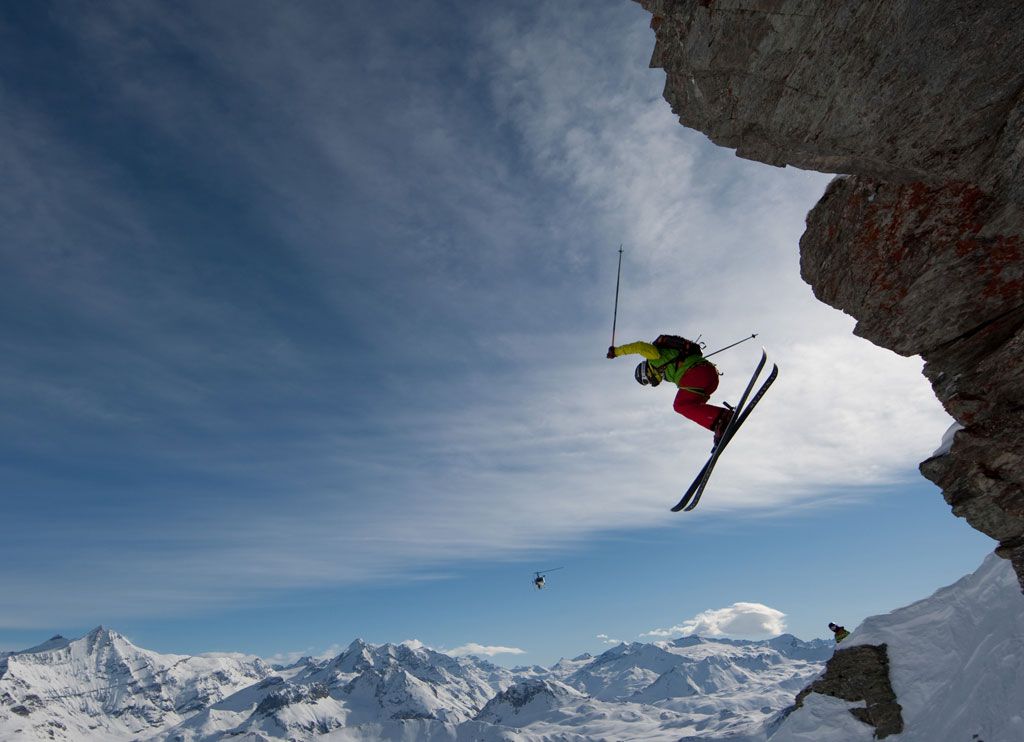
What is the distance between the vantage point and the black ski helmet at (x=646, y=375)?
14344 mm

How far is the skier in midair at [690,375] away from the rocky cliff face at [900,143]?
312 cm

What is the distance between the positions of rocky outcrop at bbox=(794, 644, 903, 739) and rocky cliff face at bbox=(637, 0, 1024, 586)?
43.5 m

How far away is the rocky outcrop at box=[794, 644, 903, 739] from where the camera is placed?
44.3 metres

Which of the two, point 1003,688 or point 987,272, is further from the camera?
point 1003,688

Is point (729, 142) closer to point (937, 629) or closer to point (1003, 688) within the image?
point (1003, 688)

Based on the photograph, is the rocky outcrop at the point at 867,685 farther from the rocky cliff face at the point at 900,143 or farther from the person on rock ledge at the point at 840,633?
the rocky cliff face at the point at 900,143

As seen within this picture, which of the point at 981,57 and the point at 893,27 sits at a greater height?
the point at 893,27

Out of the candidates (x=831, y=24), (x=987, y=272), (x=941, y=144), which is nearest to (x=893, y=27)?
(x=831, y=24)

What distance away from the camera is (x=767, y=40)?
8.18 m

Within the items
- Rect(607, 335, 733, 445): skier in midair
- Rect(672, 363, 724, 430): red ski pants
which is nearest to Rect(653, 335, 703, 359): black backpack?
Rect(607, 335, 733, 445): skier in midair

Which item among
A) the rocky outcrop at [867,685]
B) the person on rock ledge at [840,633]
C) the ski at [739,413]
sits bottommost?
the rocky outcrop at [867,685]

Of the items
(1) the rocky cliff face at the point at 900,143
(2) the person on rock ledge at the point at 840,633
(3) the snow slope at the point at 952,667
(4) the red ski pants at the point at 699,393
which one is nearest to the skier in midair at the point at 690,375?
(4) the red ski pants at the point at 699,393

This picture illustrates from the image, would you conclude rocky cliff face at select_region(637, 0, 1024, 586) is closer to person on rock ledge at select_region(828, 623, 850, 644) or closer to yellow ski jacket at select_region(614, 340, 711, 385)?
yellow ski jacket at select_region(614, 340, 711, 385)

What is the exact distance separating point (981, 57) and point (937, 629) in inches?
2185
